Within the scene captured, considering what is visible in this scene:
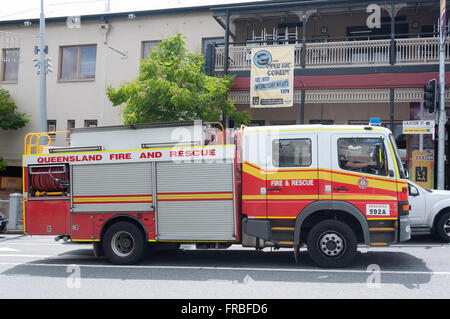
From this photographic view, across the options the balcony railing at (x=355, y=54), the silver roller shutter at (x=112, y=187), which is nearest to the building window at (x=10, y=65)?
the balcony railing at (x=355, y=54)

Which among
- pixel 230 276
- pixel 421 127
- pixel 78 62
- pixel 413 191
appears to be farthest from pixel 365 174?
pixel 78 62

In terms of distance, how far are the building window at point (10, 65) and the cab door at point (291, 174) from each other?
19.6 metres

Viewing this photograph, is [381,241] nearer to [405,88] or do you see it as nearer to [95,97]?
[405,88]

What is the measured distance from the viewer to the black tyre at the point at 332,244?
770 centimetres

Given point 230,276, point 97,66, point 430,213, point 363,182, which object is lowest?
point 230,276

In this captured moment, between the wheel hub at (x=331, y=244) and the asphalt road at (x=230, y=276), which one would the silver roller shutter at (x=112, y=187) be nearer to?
the asphalt road at (x=230, y=276)

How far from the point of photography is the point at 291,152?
8016 mm

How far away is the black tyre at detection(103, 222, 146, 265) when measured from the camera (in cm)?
859

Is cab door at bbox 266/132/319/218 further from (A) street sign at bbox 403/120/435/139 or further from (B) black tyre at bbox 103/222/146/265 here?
(A) street sign at bbox 403/120/435/139

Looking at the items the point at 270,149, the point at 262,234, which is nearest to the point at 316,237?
the point at 262,234

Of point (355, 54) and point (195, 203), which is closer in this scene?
point (195, 203)

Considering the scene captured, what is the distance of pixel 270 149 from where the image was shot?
8062mm

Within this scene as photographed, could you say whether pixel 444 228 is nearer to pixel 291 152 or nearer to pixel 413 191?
pixel 413 191

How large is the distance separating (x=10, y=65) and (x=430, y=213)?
21.6 meters
